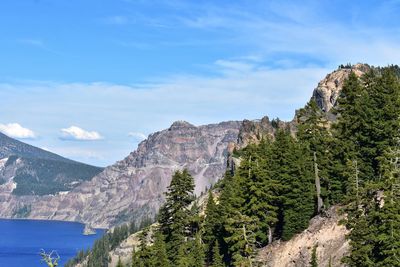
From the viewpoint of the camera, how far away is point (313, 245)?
6228 cm

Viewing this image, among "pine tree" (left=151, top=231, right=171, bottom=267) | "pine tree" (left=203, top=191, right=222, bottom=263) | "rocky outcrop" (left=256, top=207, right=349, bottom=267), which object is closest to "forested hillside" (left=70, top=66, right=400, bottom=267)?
"pine tree" (left=151, top=231, right=171, bottom=267)

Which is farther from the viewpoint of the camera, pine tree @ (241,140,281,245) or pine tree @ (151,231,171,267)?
pine tree @ (151,231,171,267)

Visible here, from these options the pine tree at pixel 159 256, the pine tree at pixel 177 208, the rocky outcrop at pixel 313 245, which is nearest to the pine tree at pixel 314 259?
the rocky outcrop at pixel 313 245

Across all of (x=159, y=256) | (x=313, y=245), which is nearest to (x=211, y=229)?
(x=159, y=256)

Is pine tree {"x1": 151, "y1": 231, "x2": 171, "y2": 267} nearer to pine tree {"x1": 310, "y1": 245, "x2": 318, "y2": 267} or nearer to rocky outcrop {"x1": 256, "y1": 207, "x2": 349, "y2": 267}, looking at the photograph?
rocky outcrop {"x1": 256, "y1": 207, "x2": 349, "y2": 267}

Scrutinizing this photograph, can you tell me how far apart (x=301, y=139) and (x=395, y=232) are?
36453 millimetres

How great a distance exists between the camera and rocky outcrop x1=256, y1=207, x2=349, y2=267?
5944 cm

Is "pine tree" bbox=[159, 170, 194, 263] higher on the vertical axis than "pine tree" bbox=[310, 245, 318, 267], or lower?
higher

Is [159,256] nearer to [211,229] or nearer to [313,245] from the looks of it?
[211,229]

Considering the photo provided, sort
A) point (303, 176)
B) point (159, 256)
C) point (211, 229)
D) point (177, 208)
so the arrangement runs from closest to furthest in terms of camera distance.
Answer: point (303, 176)
point (159, 256)
point (177, 208)
point (211, 229)

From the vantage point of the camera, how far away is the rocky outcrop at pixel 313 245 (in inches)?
2340

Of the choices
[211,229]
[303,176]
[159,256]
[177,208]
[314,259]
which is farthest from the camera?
[211,229]

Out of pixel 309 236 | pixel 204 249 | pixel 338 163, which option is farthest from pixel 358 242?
pixel 204 249

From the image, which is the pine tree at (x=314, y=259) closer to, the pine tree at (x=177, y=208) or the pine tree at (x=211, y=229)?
the pine tree at (x=211, y=229)
